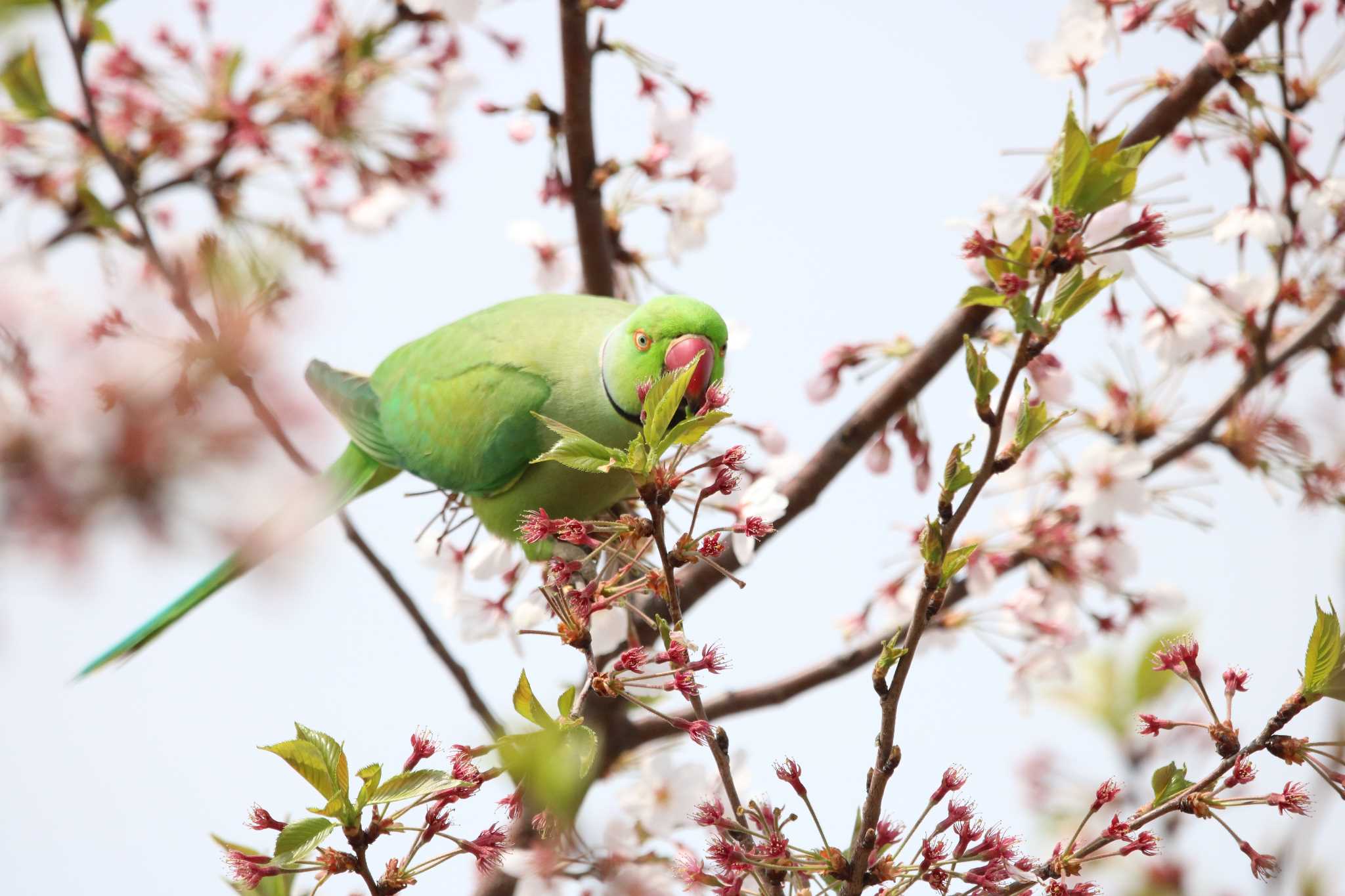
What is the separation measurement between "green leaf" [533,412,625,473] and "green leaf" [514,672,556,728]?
248 mm

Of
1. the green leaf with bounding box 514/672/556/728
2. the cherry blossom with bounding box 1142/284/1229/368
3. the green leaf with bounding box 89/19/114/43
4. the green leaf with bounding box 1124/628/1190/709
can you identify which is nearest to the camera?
the green leaf with bounding box 514/672/556/728

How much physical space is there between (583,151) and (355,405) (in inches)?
34.0

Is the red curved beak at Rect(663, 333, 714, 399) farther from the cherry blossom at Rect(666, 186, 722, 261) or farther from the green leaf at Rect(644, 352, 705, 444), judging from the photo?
the cherry blossom at Rect(666, 186, 722, 261)

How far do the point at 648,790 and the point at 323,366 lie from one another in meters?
1.41

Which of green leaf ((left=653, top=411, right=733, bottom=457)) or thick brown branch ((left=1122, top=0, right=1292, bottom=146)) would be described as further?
thick brown branch ((left=1122, top=0, right=1292, bottom=146))

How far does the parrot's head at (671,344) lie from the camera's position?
81.5 inches

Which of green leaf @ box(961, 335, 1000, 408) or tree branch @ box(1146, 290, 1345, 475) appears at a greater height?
tree branch @ box(1146, 290, 1345, 475)

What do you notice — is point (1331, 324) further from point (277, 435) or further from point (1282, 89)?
point (277, 435)

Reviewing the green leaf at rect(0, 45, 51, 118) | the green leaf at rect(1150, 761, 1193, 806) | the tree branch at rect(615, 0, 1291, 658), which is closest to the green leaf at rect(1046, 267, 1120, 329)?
the green leaf at rect(1150, 761, 1193, 806)

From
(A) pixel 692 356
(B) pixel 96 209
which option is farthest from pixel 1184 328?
(B) pixel 96 209

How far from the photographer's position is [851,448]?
8.91 ft

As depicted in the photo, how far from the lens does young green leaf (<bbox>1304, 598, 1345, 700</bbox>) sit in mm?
1283

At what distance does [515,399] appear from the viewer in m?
2.47

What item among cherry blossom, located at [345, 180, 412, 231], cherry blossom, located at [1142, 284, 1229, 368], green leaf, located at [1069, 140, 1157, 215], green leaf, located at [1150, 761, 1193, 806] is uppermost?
cherry blossom, located at [345, 180, 412, 231]
